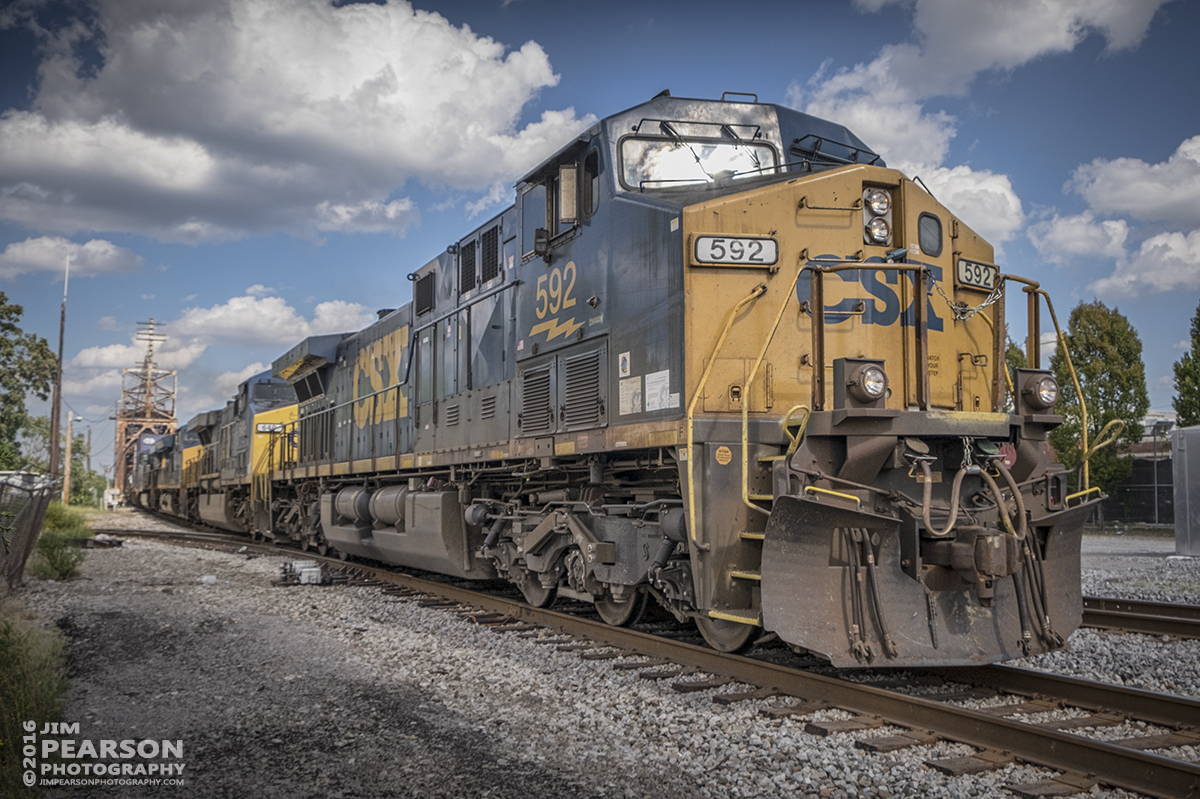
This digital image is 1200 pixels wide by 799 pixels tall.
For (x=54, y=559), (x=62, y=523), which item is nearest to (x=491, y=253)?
(x=54, y=559)

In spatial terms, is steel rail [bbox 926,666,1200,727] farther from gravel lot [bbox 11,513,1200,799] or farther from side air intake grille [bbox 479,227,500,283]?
side air intake grille [bbox 479,227,500,283]

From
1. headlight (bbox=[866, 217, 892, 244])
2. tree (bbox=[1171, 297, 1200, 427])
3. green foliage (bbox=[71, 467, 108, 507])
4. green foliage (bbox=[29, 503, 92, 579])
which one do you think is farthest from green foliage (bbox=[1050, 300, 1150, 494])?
green foliage (bbox=[71, 467, 108, 507])

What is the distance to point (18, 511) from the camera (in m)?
9.65

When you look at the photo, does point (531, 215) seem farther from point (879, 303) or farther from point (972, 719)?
point (972, 719)

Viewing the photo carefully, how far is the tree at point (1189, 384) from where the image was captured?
2394 centimetres

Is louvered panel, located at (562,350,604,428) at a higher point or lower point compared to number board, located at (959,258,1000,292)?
lower

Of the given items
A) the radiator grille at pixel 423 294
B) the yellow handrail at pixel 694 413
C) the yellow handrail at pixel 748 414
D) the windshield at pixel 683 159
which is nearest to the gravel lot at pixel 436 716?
the yellow handrail at pixel 694 413

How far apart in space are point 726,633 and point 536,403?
110 inches

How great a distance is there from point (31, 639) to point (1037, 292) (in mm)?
7695

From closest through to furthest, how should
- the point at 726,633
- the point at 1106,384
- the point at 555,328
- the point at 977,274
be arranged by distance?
the point at 726,633, the point at 977,274, the point at 555,328, the point at 1106,384

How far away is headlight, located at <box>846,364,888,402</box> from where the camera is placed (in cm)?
506

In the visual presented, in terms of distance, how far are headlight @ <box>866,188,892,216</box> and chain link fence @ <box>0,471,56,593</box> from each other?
28.2 feet

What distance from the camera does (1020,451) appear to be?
5.55 meters

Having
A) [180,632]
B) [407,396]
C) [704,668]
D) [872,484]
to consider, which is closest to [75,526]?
[407,396]
